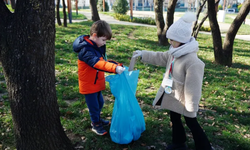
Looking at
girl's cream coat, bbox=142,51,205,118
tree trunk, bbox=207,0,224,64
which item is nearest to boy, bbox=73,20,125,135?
girl's cream coat, bbox=142,51,205,118

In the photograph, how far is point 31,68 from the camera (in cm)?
210

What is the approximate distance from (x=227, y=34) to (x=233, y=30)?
196mm

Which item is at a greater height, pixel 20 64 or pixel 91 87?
pixel 20 64

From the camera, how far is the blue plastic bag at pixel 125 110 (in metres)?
2.67

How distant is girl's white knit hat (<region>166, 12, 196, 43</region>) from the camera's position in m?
2.33

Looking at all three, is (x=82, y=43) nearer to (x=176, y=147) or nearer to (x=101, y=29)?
(x=101, y=29)

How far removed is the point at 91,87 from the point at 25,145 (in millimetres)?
965

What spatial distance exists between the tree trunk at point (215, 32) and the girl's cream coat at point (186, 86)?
4.71 meters

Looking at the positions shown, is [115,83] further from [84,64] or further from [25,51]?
[25,51]

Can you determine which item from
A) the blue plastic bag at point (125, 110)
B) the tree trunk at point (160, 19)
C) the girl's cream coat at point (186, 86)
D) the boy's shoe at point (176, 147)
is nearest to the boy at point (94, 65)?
the blue plastic bag at point (125, 110)

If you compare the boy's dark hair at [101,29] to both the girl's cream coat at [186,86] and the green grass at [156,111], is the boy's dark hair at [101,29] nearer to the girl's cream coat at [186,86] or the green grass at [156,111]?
the girl's cream coat at [186,86]

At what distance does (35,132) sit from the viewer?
2.29m

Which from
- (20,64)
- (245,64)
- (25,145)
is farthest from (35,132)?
(245,64)

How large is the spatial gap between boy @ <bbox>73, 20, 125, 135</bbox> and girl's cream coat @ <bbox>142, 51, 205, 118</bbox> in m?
0.62
